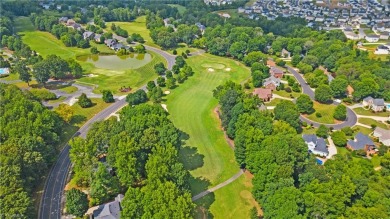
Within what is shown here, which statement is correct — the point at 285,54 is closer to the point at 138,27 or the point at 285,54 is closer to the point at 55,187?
the point at 138,27

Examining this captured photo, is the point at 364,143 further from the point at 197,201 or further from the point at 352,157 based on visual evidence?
the point at 197,201

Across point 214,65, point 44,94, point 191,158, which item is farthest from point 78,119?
point 214,65

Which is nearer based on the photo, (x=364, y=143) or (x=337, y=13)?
(x=364, y=143)

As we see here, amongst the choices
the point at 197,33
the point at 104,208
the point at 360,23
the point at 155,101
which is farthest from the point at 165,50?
the point at 360,23

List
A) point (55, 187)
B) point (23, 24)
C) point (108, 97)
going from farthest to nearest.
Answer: point (23, 24) → point (108, 97) → point (55, 187)

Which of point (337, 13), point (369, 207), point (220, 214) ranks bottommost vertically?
point (337, 13)

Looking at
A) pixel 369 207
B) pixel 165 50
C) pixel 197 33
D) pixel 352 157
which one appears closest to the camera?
pixel 369 207
